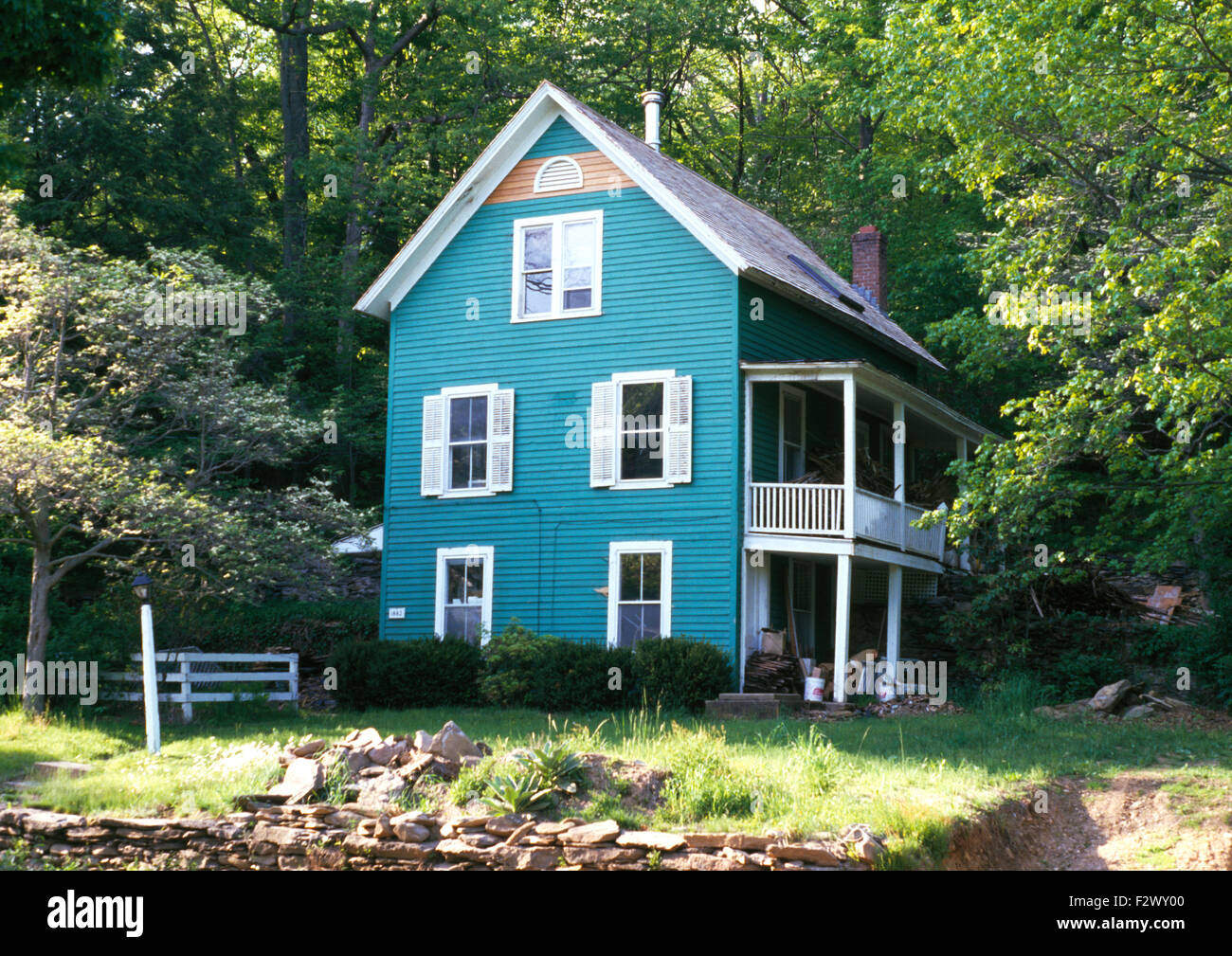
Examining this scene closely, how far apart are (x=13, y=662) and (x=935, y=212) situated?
24685mm

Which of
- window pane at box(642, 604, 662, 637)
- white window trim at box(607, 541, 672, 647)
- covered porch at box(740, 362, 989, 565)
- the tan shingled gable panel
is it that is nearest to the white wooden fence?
white window trim at box(607, 541, 672, 647)

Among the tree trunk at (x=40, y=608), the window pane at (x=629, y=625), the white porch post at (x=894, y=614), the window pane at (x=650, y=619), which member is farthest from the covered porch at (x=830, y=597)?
the tree trunk at (x=40, y=608)

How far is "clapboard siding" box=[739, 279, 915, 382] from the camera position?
20562 mm

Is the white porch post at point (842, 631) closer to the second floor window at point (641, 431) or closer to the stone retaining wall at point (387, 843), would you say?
the second floor window at point (641, 431)

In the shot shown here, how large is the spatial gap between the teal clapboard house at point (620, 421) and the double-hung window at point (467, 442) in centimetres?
4

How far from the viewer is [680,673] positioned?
59.3 feet

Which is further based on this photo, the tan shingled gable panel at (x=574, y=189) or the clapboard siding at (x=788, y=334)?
the tan shingled gable panel at (x=574, y=189)

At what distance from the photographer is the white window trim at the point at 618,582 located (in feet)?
65.6

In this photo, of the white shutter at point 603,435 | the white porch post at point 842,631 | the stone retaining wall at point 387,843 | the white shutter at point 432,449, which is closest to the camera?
the stone retaining wall at point 387,843

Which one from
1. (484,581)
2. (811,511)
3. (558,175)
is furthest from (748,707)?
(558,175)

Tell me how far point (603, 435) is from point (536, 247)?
3621mm

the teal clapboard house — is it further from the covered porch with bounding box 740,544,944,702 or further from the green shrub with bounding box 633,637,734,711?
the green shrub with bounding box 633,637,734,711
